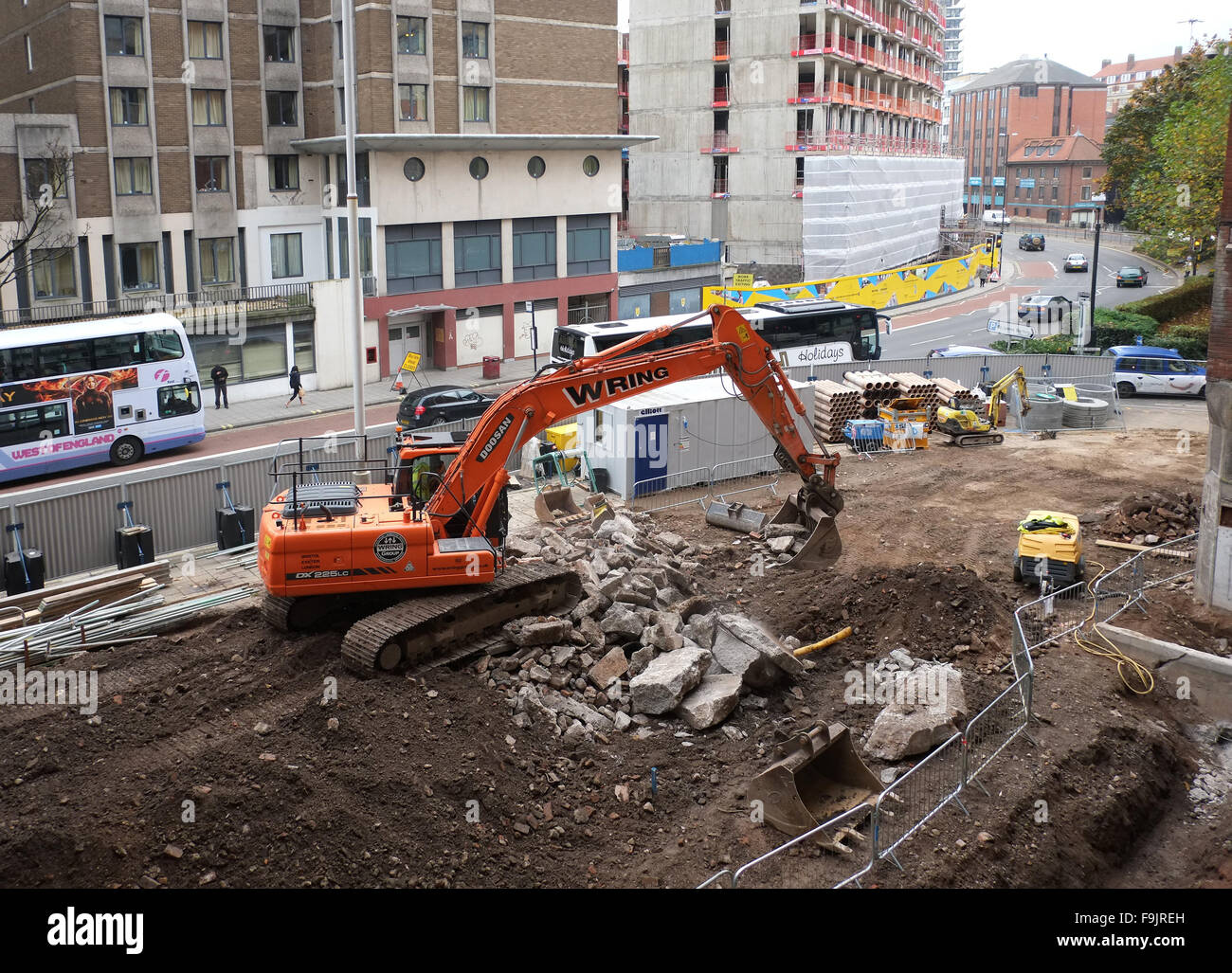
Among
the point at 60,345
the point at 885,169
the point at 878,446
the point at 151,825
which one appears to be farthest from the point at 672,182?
the point at 151,825

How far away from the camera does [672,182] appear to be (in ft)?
230

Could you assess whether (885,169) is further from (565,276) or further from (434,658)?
(434,658)

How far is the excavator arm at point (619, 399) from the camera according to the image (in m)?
16.5

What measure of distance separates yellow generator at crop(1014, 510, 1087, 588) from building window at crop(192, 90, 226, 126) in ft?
110

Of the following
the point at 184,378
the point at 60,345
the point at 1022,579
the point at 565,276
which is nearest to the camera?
the point at 1022,579

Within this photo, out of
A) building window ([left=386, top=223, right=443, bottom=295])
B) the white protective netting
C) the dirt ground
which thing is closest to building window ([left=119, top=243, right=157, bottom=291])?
building window ([left=386, top=223, right=443, bottom=295])

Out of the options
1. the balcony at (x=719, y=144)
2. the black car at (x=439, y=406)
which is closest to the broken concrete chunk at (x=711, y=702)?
the black car at (x=439, y=406)

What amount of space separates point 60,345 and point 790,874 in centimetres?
A: 2267

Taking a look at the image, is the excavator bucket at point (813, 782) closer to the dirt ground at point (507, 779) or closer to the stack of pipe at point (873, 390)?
the dirt ground at point (507, 779)

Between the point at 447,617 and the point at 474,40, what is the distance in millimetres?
34167

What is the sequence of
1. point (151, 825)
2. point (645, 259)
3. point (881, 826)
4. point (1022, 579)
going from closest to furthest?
point (151, 825), point (881, 826), point (1022, 579), point (645, 259)

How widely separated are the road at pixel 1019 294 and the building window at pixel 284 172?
24058 mm

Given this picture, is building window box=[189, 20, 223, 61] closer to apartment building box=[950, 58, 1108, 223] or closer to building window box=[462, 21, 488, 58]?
building window box=[462, 21, 488, 58]

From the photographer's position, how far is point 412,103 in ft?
140
